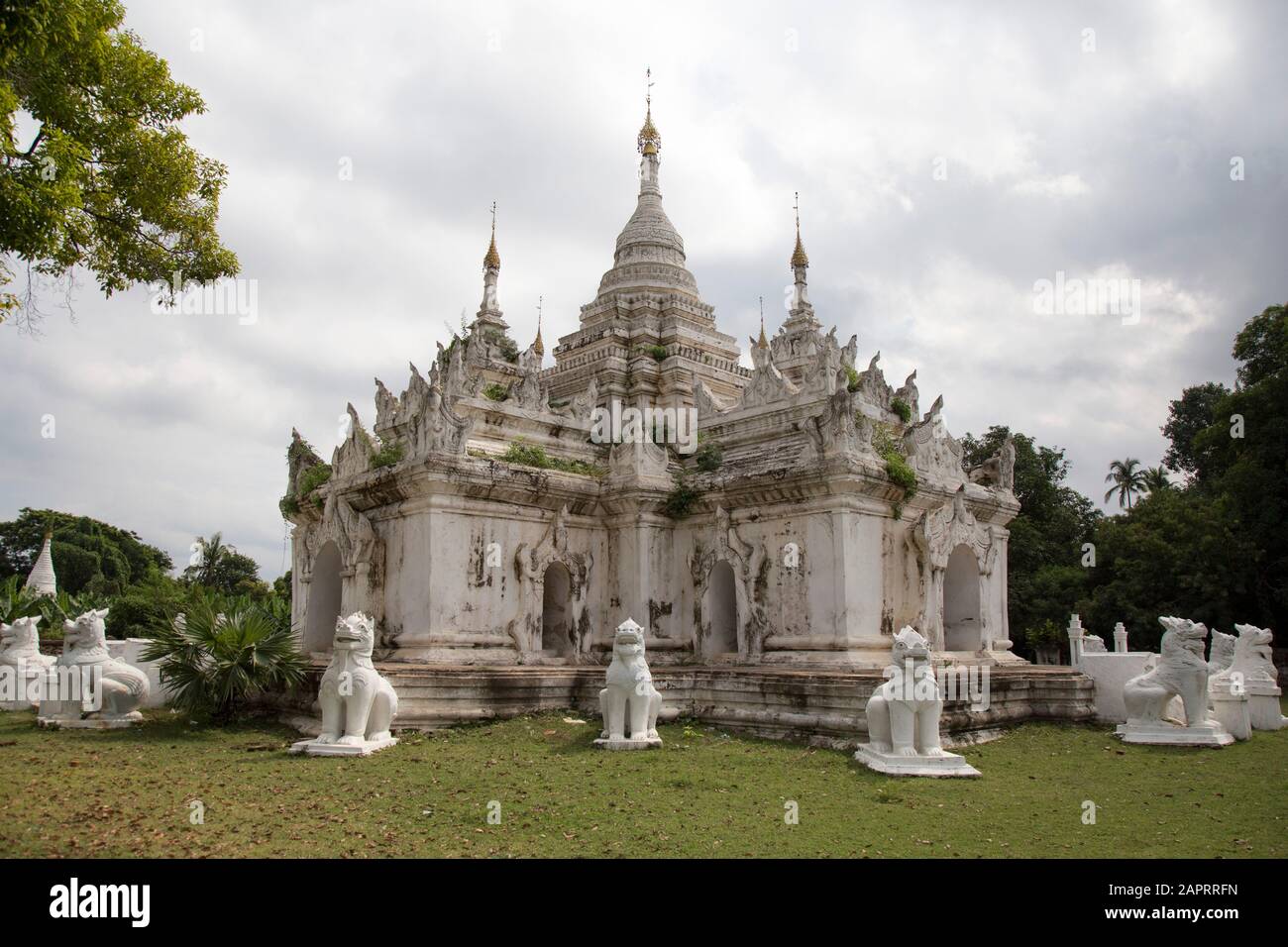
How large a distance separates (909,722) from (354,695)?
7439mm

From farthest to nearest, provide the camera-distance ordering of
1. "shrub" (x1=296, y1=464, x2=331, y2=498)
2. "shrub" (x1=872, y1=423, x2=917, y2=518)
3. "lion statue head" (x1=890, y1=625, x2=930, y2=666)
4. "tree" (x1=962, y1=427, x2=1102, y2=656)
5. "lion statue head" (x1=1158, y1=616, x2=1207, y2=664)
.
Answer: "tree" (x1=962, y1=427, x2=1102, y2=656)
"shrub" (x1=296, y1=464, x2=331, y2=498)
"shrub" (x1=872, y1=423, x2=917, y2=518)
"lion statue head" (x1=1158, y1=616, x2=1207, y2=664)
"lion statue head" (x1=890, y1=625, x2=930, y2=666)

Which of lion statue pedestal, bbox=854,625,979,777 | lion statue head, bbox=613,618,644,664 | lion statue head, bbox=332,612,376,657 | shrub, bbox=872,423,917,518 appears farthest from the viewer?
shrub, bbox=872,423,917,518

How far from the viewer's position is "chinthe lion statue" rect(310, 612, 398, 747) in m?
13.4

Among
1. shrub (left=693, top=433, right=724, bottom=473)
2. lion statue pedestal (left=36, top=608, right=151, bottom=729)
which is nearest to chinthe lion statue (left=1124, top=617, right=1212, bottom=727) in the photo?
shrub (left=693, top=433, right=724, bottom=473)

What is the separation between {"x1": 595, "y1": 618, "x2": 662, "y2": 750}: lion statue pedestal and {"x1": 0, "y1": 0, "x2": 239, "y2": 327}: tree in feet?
25.8

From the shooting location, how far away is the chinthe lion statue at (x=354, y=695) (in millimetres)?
13375

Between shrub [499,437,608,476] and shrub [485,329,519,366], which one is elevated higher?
shrub [485,329,519,366]

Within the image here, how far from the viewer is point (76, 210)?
11.9 meters

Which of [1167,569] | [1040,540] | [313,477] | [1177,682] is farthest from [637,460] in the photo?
[1040,540]

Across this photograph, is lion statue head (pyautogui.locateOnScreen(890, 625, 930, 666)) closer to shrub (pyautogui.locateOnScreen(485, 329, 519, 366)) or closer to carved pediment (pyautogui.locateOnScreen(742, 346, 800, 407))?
carved pediment (pyautogui.locateOnScreen(742, 346, 800, 407))

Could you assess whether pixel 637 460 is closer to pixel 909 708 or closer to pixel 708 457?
pixel 708 457

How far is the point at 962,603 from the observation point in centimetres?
2098
